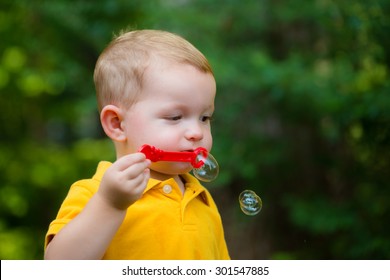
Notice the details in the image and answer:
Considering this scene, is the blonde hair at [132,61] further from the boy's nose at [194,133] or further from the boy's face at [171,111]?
the boy's nose at [194,133]

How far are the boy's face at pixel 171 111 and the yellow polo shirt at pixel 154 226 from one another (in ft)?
0.32

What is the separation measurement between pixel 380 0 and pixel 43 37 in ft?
10.8

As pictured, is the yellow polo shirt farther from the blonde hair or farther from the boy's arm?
the blonde hair

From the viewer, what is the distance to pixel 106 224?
1760 mm

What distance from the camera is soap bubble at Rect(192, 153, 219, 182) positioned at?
198cm

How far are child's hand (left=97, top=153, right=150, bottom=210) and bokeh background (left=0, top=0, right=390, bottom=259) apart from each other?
176 centimetres

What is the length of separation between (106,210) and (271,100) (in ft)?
9.71

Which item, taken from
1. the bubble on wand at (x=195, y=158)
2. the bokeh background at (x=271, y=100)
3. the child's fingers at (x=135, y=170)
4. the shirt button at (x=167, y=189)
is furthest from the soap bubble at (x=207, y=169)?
the bokeh background at (x=271, y=100)

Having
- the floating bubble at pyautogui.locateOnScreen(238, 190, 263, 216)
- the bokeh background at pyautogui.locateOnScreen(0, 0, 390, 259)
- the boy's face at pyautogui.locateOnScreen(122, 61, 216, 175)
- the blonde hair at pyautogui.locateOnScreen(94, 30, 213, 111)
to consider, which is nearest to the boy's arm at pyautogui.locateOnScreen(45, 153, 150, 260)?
the boy's face at pyautogui.locateOnScreen(122, 61, 216, 175)

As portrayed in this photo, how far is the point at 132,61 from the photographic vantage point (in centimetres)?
198

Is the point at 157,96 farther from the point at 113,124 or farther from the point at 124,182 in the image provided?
the point at 124,182

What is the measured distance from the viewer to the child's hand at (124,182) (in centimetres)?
173

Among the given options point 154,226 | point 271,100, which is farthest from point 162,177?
point 271,100
